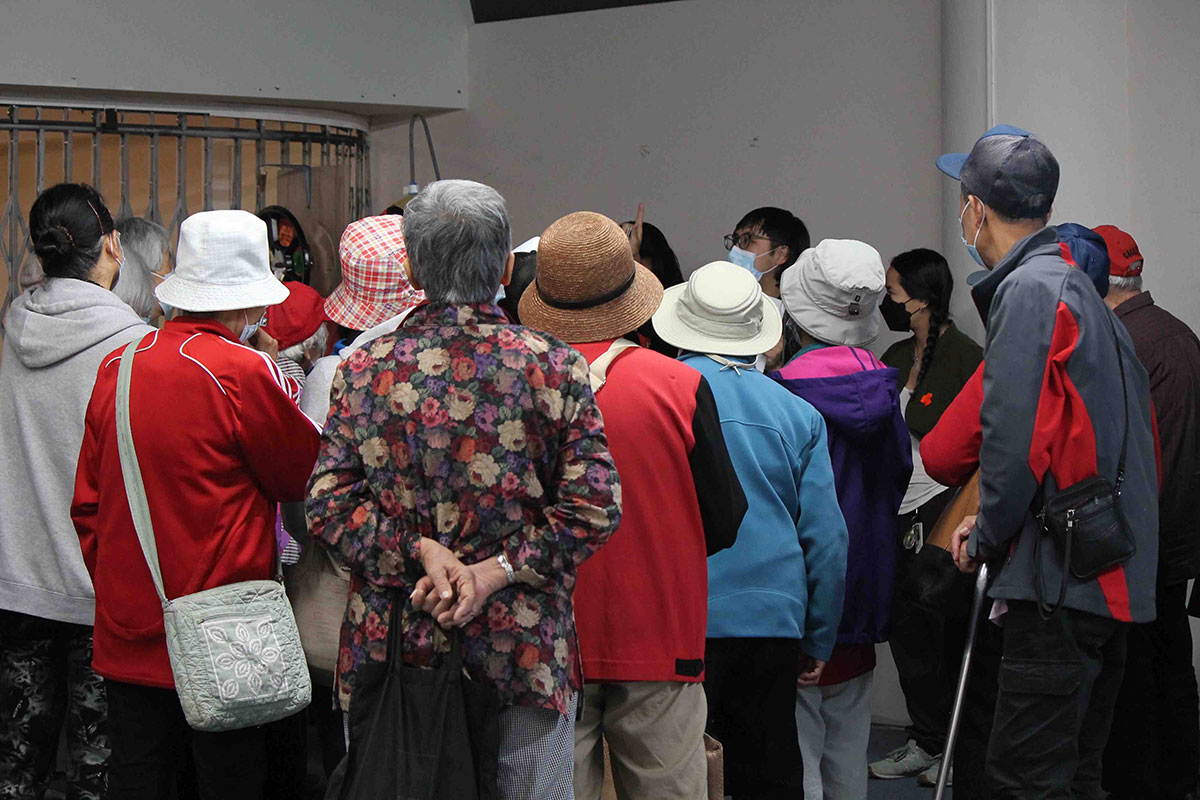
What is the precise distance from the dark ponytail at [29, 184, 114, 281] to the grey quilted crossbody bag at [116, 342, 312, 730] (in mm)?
637

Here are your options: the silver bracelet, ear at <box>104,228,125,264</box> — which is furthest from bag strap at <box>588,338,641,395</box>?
ear at <box>104,228,125,264</box>

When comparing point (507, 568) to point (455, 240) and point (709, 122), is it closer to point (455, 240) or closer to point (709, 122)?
point (455, 240)

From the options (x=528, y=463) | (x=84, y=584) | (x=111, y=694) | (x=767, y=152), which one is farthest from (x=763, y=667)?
(x=767, y=152)

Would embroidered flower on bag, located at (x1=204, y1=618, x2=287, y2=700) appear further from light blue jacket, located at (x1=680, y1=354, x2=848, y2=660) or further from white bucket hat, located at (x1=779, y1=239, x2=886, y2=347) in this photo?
white bucket hat, located at (x1=779, y1=239, x2=886, y2=347)

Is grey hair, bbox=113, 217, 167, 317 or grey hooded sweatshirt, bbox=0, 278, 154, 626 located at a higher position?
grey hair, bbox=113, 217, 167, 317

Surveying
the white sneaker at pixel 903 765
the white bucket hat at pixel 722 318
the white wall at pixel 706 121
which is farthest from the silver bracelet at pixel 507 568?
the white wall at pixel 706 121

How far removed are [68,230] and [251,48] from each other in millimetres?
2405

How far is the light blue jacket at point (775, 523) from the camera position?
2.61 metres

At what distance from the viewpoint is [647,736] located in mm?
2301

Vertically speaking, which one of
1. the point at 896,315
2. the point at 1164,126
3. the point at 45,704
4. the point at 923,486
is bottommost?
the point at 45,704

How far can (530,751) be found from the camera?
199 cm

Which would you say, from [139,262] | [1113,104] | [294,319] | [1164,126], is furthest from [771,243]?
[139,262]

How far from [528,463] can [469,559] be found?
16cm

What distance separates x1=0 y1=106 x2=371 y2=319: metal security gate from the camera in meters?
4.88
